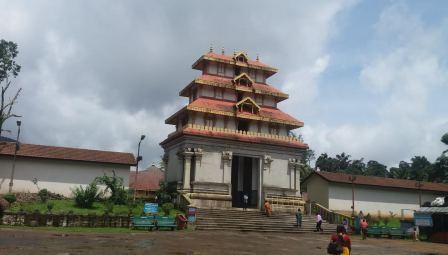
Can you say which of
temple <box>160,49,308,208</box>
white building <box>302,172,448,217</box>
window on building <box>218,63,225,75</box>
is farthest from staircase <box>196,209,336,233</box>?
window on building <box>218,63,225,75</box>

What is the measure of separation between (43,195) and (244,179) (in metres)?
16.3

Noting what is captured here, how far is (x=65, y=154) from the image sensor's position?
1356 inches

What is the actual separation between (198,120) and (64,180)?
11312 millimetres

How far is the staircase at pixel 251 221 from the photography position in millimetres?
28609

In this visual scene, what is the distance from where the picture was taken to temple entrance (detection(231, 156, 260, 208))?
122 feet

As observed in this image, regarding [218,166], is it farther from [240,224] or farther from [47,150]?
[47,150]

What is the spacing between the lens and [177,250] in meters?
15.6

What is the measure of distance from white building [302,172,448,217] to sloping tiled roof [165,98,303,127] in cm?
714

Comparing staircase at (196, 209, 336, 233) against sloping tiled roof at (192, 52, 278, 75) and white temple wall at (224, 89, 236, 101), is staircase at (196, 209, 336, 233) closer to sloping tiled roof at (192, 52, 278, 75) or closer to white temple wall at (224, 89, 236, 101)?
white temple wall at (224, 89, 236, 101)

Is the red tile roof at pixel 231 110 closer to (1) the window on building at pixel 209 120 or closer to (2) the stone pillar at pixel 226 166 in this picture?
(1) the window on building at pixel 209 120

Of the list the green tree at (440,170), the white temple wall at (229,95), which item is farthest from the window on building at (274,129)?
the green tree at (440,170)

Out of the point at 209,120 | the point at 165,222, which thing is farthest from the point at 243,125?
the point at 165,222

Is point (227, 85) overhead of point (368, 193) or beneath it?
overhead

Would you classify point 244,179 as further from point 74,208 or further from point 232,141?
point 74,208
